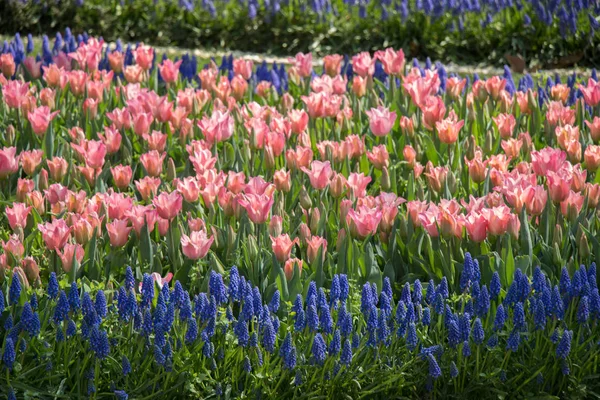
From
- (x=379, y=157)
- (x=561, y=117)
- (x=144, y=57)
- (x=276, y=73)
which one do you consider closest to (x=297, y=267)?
→ (x=379, y=157)

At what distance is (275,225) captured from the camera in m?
3.22

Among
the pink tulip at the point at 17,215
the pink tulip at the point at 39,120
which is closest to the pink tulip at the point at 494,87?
the pink tulip at the point at 39,120

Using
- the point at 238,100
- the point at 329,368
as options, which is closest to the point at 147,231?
the point at 329,368

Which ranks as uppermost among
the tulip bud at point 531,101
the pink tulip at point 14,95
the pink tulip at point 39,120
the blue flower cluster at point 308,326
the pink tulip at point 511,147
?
the pink tulip at point 14,95

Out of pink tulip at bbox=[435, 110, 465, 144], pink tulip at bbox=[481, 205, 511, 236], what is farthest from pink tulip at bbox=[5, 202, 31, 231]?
pink tulip at bbox=[435, 110, 465, 144]

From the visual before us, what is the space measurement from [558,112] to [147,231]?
228cm

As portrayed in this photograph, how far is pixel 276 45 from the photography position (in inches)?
375

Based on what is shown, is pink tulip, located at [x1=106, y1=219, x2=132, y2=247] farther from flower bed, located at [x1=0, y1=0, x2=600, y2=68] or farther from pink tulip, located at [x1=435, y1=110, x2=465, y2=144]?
flower bed, located at [x1=0, y1=0, x2=600, y2=68]

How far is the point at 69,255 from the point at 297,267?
0.74 meters

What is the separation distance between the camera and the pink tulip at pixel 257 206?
3.18m

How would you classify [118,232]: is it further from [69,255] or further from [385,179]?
[385,179]

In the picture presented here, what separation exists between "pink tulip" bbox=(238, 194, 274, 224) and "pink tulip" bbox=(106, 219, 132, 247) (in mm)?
→ 405

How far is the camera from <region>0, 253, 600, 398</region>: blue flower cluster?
269 centimetres

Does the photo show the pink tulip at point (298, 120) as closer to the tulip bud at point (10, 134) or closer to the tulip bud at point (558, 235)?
the tulip bud at point (10, 134)
